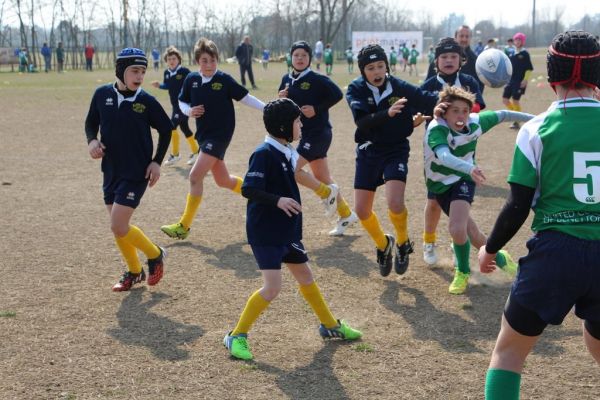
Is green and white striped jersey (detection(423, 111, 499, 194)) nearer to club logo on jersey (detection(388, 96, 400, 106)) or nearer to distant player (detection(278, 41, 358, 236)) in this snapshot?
club logo on jersey (detection(388, 96, 400, 106))

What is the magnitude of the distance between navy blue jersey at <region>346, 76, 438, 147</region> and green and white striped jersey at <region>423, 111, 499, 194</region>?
1.78 ft

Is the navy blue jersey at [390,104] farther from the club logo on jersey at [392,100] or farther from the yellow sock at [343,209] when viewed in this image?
the yellow sock at [343,209]

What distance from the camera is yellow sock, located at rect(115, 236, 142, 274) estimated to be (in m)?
6.39

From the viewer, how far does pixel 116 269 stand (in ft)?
23.1

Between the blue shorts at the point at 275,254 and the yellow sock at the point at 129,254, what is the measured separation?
1892mm

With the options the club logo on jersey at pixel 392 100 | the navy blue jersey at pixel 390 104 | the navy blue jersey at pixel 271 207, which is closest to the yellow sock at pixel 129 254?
the navy blue jersey at pixel 271 207

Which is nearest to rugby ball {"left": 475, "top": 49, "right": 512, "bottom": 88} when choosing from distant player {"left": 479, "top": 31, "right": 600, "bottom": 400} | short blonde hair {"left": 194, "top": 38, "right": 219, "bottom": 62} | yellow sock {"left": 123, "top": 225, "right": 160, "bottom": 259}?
short blonde hair {"left": 194, "top": 38, "right": 219, "bottom": 62}

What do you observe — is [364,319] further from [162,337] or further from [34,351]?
[34,351]

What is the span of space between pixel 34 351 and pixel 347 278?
2.80 meters

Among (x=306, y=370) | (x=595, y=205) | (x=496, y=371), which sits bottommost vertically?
(x=306, y=370)

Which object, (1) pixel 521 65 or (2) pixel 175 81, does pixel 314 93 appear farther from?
(1) pixel 521 65

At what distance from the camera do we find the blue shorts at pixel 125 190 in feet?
20.4

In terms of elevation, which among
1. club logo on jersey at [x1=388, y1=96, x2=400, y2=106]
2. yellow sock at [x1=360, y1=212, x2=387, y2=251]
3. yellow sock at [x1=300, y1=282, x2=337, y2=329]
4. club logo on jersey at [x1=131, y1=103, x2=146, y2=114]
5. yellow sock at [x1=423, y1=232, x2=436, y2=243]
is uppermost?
club logo on jersey at [x1=388, y1=96, x2=400, y2=106]

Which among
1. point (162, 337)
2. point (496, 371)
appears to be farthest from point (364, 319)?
point (496, 371)
